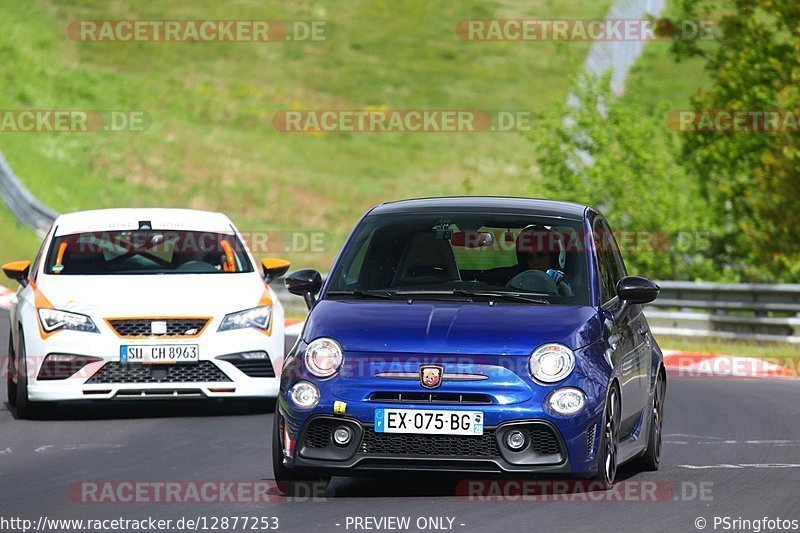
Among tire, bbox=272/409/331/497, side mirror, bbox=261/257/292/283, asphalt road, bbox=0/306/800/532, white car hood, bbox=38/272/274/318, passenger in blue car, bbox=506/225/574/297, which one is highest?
passenger in blue car, bbox=506/225/574/297

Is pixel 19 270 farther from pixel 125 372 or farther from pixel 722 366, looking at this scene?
pixel 722 366

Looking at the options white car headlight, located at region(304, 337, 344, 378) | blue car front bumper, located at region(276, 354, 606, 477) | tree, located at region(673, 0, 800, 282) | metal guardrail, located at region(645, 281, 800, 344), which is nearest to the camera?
blue car front bumper, located at region(276, 354, 606, 477)

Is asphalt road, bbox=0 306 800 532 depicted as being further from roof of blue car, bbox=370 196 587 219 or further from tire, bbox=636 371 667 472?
roof of blue car, bbox=370 196 587 219

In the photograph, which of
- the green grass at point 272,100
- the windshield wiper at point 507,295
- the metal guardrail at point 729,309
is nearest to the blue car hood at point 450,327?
the windshield wiper at point 507,295

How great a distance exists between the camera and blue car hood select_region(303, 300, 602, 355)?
893 centimetres

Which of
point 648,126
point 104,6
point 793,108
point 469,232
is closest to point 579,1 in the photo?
point 104,6

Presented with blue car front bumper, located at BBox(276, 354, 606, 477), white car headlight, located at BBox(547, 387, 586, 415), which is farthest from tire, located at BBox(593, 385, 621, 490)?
white car headlight, located at BBox(547, 387, 586, 415)

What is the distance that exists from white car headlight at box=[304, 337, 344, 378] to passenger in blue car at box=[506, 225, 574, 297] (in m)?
1.38

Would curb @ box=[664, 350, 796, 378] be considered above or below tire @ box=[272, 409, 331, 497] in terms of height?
below

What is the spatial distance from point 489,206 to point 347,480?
191 cm

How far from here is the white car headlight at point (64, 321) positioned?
43.3ft

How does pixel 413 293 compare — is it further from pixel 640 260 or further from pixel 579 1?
pixel 579 1

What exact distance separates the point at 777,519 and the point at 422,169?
5712cm

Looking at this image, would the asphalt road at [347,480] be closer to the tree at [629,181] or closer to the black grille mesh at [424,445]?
the black grille mesh at [424,445]
